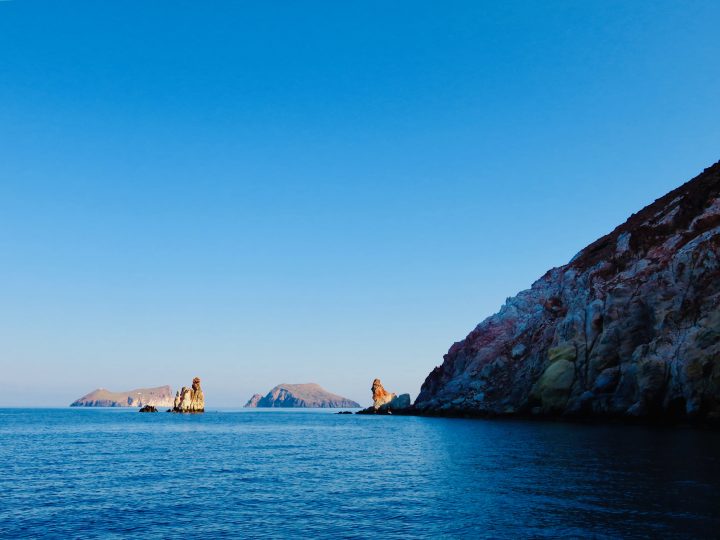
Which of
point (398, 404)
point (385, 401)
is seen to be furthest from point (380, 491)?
point (385, 401)

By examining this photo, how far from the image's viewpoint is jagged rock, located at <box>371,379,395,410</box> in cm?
19300

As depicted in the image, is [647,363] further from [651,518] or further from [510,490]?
[651,518]

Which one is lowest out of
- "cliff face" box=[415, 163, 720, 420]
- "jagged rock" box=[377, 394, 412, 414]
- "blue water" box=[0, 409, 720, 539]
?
"blue water" box=[0, 409, 720, 539]

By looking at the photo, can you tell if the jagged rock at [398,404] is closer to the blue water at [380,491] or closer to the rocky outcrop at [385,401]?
the rocky outcrop at [385,401]

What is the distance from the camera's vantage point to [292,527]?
990 inches

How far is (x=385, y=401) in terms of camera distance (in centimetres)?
19188

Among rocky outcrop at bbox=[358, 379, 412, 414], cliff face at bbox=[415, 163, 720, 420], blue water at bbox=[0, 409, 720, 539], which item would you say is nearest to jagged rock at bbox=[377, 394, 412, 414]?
rocky outcrop at bbox=[358, 379, 412, 414]

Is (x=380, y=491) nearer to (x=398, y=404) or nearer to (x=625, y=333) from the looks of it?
(x=625, y=333)

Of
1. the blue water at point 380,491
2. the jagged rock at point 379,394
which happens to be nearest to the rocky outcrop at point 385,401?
the jagged rock at point 379,394

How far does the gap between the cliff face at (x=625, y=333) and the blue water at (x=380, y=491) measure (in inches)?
468

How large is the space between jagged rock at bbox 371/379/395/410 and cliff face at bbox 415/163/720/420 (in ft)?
205

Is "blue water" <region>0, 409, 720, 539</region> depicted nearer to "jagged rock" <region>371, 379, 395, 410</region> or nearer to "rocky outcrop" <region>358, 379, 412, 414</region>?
"rocky outcrop" <region>358, 379, 412, 414</region>

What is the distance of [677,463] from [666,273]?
4537 centimetres

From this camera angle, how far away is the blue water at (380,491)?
964 inches
